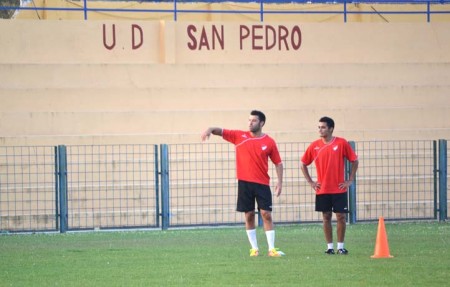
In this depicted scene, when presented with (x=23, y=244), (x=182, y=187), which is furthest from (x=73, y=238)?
(x=182, y=187)

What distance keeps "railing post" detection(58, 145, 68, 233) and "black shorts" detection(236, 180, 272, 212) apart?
5678mm

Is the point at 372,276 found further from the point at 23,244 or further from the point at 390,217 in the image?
the point at 390,217

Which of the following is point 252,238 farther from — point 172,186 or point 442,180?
point 442,180

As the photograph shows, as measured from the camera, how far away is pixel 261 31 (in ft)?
76.2

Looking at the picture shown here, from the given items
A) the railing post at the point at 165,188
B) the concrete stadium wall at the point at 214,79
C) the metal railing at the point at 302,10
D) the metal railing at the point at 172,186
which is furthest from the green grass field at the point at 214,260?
the metal railing at the point at 302,10

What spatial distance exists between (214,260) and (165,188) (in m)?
6.22

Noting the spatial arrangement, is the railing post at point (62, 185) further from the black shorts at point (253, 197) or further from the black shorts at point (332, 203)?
the black shorts at point (332, 203)

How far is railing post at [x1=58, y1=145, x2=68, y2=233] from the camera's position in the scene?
19875mm

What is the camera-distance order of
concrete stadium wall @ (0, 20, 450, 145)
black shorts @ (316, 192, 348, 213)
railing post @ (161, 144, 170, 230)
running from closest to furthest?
black shorts @ (316, 192, 348, 213), railing post @ (161, 144, 170, 230), concrete stadium wall @ (0, 20, 450, 145)

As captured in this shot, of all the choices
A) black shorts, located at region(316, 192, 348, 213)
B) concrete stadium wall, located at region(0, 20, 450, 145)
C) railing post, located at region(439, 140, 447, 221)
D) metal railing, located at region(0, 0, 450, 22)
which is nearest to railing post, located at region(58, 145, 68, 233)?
concrete stadium wall, located at region(0, 20, 450, 145)

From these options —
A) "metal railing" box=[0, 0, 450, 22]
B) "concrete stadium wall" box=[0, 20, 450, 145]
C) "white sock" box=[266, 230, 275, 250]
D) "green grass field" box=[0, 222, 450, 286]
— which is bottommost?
"green grass field" box=[0, 222, 450, 286]

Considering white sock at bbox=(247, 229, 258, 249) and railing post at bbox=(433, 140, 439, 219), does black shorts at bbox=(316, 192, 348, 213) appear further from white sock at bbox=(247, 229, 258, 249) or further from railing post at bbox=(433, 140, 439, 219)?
railing post at bbox=(433, 140, 439, 219)

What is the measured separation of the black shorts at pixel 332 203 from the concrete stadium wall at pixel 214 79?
636cm

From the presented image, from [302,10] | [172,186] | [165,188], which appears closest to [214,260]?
[165,188]
